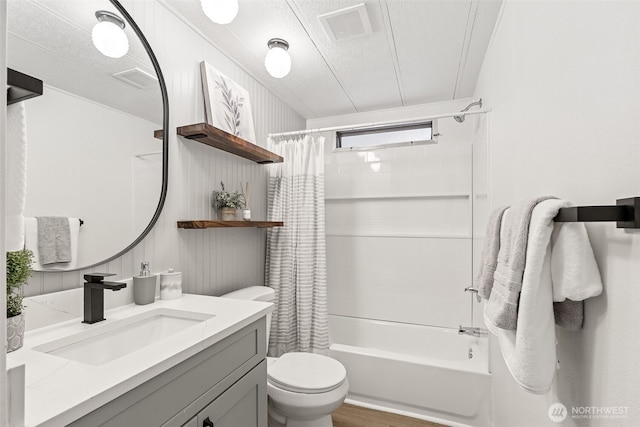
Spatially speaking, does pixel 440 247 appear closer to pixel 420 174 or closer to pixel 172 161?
pixel 420 174

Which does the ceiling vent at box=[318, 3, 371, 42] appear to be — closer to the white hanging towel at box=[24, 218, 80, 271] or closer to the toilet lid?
the white hanging towel at box=[24, 218, 80, 271]

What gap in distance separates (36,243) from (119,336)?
1.41 feet

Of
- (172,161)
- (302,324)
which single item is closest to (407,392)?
(302,324)

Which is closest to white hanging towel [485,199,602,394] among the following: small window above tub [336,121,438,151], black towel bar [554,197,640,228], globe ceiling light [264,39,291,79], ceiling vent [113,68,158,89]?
black towel bar [554,197,640,228]

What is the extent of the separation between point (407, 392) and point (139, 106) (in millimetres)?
2272

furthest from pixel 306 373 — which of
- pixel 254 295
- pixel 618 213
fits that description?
pixel 618 213

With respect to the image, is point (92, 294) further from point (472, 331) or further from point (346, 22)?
point (472, 331)

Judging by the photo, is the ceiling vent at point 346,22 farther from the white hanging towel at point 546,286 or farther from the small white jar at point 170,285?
the small white jar at point 170,285

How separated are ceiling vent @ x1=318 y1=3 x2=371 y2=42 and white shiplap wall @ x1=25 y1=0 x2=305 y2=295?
729mm

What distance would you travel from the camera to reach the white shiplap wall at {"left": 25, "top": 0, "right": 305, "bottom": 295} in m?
1.42

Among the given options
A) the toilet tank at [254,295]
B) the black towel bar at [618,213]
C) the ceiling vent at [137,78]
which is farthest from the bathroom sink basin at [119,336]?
the black towel bar at [618,213]

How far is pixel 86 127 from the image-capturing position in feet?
3.88

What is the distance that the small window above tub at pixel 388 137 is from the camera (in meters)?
2.70

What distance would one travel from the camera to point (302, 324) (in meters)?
2.23
